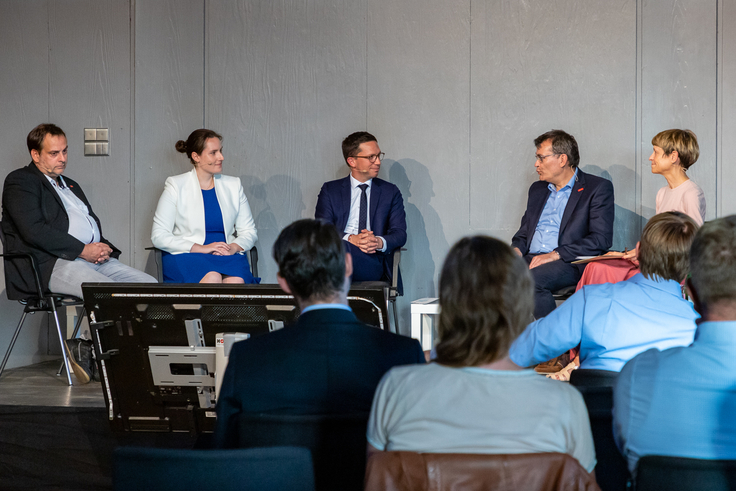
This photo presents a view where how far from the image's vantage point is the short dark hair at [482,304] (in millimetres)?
1124

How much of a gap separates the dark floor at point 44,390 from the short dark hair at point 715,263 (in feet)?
8.22

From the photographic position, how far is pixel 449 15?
15.6 ft

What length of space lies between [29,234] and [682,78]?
412 cm

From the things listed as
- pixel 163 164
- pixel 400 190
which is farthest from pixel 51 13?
pixel 400 190

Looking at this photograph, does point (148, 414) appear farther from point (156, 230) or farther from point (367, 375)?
point (156, 230)

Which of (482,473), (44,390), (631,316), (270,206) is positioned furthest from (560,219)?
(482,473)

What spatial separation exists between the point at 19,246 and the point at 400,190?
2.49m

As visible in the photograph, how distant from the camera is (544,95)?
4.64 metres

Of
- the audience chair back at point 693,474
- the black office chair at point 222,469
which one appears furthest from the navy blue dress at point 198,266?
the audience chair back at point 693,474

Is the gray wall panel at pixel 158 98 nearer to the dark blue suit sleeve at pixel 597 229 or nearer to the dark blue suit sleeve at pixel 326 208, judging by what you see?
the dark blue suit sleeve at pixel 326 208

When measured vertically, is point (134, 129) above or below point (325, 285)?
above

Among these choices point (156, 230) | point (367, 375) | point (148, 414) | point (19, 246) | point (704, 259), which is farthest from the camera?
point (156, 230)

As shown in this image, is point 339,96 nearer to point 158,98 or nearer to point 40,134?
point 158,98

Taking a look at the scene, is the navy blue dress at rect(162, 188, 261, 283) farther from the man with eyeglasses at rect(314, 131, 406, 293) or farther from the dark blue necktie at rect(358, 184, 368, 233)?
the dark blue necktie at rect(358, 184, 368, 233)
